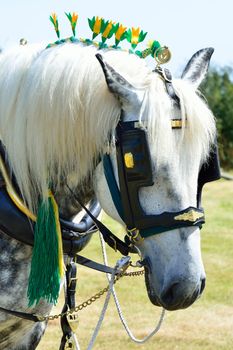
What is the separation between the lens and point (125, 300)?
6.50m

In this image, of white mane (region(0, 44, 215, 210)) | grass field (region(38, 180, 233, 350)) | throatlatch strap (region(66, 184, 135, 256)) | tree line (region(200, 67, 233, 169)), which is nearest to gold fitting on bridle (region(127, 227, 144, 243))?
throatlatch strap (region(66, 184, 135, 256))

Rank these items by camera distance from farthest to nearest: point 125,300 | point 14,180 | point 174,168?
1. point 125,300
2. point 14,180
3. point 174,168

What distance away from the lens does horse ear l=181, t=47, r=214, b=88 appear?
269cm

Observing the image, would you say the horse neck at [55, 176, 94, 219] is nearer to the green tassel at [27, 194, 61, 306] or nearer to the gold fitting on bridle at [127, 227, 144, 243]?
the green tassel at [27, 194, 61, 306]

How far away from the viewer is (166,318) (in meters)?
5.91

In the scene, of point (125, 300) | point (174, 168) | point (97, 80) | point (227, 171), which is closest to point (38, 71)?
point (97, 80)

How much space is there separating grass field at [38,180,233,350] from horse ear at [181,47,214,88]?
2.94 m

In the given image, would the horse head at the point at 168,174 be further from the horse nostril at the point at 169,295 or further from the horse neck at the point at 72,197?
the horse neck at the point at 72,197

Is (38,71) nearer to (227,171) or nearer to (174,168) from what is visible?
(174,168)

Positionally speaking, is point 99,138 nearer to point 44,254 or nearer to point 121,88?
point 121,88

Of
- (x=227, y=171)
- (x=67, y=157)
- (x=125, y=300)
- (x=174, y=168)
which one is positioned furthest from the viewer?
(x=227, y=171)

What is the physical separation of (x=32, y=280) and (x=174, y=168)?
28.0 inches

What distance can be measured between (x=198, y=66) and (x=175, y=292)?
2.84 ft

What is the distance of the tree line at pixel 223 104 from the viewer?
78.3 ft
